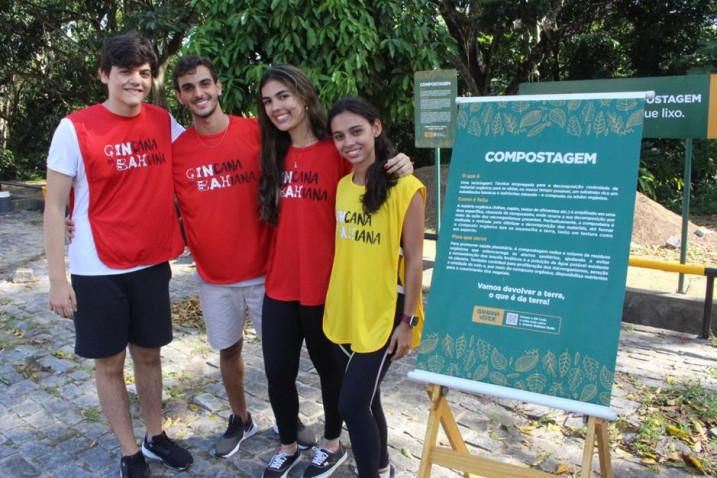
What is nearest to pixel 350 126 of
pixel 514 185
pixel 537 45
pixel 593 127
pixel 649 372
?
pixel 514 185

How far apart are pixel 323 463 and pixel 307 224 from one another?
126 centimetres

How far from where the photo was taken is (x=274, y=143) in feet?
9.39

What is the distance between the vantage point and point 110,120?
280cm

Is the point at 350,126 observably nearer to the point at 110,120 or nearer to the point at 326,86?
the point at 110,120

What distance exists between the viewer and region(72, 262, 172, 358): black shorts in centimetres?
281

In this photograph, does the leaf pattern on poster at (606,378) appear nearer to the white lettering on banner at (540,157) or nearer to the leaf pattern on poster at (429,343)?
the leaf pattern on poster at (429,343)

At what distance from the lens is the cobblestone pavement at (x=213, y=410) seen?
3.27 meters

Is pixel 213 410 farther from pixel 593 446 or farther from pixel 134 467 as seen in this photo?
pixel 593 446

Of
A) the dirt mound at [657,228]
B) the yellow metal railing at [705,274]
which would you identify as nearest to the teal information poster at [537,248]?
the yellow metal railing at [705,274]

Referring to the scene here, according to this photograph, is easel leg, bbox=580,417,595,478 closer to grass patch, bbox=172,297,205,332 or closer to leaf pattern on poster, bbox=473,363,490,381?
leaf pattern on poster, bbox=473,363,490,381

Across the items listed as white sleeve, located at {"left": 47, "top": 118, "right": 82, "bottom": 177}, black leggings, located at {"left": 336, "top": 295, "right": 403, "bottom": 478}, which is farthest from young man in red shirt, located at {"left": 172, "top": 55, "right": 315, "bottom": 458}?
black leggings, located at {"left": 336, "top": 295, "right": 403, "bottom": 478}

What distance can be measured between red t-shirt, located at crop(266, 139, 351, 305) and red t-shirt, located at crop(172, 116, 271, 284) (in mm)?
→ 213

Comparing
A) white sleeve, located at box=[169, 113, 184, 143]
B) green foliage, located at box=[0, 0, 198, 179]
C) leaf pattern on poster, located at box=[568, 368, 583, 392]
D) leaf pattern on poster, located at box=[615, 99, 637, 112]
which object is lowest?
leaf pattern on poster, located at box=[568, 368, 583, 392]

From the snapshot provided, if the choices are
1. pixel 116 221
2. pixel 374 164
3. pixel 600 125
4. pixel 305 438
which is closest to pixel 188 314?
pixel 305 438
